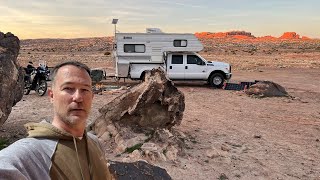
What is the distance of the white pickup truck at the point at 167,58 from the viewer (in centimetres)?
1878

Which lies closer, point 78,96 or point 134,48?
point 78,96

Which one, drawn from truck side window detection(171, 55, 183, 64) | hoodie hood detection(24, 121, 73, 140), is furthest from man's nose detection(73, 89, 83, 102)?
truck side window detection(171, 55, 183, 64)

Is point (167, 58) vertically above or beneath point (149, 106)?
above

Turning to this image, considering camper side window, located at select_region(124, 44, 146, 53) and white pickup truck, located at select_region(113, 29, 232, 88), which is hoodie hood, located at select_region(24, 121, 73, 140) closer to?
white pickup truck, located at select_region(113, 29, 232, 88)

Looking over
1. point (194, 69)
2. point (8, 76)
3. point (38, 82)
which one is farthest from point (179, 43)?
point (8, 76)

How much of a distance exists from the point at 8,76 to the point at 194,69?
1178cm

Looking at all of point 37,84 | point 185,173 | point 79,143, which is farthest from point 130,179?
point 37,84

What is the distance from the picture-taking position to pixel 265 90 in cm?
1609

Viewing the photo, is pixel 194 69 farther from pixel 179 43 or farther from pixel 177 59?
pixel 179 43

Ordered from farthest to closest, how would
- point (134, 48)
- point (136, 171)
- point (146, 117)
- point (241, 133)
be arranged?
point (134, 48) < point (241, 133) < point (146, 117) < point (136, 171)

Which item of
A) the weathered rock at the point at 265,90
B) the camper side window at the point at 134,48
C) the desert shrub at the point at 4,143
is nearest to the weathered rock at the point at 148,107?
the desert shrub at the point at 4,143

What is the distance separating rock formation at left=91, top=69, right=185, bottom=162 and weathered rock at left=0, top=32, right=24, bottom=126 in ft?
6.22

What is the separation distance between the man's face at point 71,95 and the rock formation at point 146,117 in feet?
20.2

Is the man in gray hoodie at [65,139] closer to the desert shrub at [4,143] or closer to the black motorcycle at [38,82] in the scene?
the desert shrub at [4,143]
